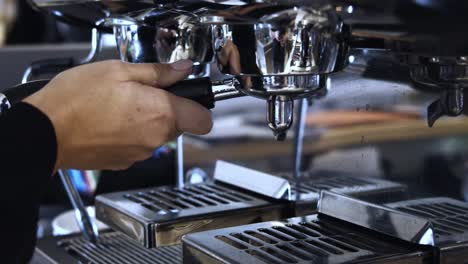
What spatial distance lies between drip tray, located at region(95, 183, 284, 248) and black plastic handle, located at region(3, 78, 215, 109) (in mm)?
136

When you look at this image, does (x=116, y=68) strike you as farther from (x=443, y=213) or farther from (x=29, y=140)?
(x=443, y=213)

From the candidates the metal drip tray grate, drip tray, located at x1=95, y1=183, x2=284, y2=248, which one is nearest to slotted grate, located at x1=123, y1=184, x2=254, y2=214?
drip tray, located at x1=95, y1=183, x2=284, y2=248

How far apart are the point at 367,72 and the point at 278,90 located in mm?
202

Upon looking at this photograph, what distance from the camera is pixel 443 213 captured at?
2.05 feet

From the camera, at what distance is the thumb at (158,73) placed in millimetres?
540

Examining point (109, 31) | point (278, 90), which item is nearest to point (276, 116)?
point (278, 90)

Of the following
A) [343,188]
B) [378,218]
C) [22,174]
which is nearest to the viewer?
[22,174]

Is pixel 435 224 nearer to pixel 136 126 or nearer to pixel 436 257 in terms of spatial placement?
pixel 436 257

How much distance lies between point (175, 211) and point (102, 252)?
0.11m

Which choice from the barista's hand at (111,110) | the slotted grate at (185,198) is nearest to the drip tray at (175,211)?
the slotted grate at (185,198)

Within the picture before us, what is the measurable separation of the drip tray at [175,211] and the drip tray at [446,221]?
128 mm

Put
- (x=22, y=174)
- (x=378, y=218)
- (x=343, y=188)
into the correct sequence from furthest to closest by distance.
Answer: (x=343, y=188) < (x=378, y=218) < (x=22, y=174)

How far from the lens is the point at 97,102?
53cm

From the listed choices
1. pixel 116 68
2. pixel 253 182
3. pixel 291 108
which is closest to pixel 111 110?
pixel 116 68
